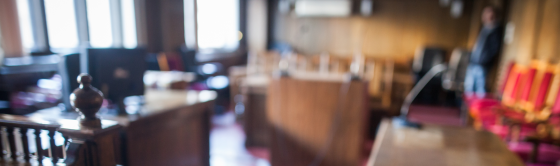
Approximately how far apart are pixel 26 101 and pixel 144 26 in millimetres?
2257

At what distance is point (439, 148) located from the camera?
4.50 ft

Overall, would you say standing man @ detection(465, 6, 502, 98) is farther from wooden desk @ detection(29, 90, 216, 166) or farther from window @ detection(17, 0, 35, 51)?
window @ detection(17, 0, 35, 51)

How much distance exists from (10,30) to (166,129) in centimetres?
295

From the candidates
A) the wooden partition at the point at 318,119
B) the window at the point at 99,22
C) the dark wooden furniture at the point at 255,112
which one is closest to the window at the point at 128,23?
the window at the point at 99,22

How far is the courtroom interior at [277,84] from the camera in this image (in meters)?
1.42

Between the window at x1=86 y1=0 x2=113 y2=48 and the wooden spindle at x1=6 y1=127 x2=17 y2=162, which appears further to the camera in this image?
the window at x1=86 y1=0 x2=113 y2=48

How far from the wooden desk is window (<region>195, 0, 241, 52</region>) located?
3.74 meters

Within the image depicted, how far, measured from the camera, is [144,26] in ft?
16.2

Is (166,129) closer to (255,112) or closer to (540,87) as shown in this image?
(255,112)

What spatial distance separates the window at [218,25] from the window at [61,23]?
82.7 inches

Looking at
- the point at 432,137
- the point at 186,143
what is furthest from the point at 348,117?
the point at 186,143

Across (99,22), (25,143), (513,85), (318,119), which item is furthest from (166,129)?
(513,85)

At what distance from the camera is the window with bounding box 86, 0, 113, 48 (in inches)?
175

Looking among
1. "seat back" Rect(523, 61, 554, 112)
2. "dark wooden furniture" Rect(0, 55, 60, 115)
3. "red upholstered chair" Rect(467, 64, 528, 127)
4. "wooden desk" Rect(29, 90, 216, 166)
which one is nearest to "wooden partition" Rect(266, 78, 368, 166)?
"wooden desk" Rect(29, 90, 216, 166)
